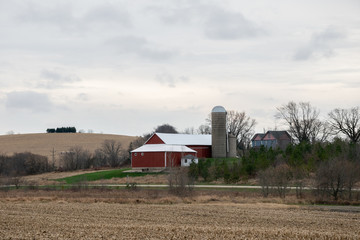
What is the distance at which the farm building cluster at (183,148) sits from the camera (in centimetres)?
6881

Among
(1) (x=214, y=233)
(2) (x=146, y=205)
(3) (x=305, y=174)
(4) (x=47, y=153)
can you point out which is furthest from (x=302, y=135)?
(1) (x=214, y=233)

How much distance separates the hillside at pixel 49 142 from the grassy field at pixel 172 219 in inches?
2545

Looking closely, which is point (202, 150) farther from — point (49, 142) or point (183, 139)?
point (49, 142)

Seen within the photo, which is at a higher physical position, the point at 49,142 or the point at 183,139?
the point at 49,142

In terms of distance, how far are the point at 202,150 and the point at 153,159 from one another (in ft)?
40.0

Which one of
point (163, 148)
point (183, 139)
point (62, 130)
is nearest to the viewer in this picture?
point (163, 148)

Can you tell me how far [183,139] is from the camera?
255 ft

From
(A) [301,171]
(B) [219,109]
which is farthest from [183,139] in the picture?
(A) [301,171]

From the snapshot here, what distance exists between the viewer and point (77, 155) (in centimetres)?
8206

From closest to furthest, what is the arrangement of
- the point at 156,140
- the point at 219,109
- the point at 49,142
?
the point at 156,140, the point at 219,109, the point at 49,142

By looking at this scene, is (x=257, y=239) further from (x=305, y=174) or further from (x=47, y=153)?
(x=47, y=153)

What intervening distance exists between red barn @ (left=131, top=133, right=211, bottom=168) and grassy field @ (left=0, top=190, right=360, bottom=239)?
94.2 feet

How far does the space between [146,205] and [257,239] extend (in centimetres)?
1569

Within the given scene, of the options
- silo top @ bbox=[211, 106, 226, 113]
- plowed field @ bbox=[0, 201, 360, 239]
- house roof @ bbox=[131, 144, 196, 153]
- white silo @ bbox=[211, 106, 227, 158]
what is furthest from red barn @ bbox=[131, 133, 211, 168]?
plowed field @ bbox=[0, 201, 360, 239]
